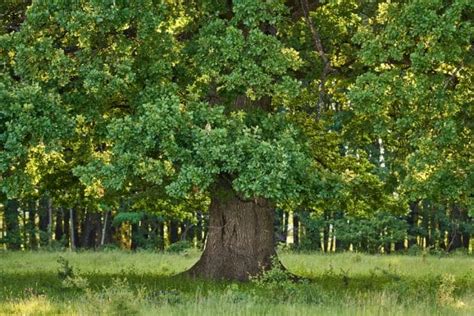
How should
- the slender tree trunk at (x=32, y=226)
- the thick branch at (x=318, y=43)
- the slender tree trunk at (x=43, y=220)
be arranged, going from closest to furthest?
1. the thick branch at (x=318, y=43)
2. the slender tree trunk at (x=43, y=220)
3. the slender tree trunk at (x=32, y=226)

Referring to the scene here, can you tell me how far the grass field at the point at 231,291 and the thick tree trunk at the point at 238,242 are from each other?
870mm

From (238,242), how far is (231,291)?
16.2 feet

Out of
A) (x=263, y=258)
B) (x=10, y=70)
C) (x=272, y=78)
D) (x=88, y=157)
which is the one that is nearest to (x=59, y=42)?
(x=10, y=70)

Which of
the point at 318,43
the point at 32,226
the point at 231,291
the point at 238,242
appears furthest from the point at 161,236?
the point at 231,291

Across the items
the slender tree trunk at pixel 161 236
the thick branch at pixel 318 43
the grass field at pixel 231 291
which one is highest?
the thick branch at pixel 318 43

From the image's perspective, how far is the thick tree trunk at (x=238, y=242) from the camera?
18422 millimetres

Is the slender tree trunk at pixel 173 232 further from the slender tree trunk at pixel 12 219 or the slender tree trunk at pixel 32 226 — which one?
the slender tree trunk at pixel 12 219

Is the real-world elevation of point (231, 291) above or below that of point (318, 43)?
below

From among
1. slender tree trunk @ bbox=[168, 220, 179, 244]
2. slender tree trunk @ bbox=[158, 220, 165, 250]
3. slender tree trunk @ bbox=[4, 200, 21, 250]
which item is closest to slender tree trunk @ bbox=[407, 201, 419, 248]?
slender tree trunk @ bbox=[168, 220, 179, 244]

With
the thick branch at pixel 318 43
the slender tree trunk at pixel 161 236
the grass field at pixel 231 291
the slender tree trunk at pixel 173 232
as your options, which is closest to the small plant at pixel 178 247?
the slender tree trunk at pixel 161 236

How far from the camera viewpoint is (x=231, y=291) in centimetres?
1359

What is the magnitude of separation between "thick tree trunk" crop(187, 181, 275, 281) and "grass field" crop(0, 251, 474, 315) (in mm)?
870

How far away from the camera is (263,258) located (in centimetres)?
1867

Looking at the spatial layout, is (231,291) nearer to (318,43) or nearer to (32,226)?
(318,43)
